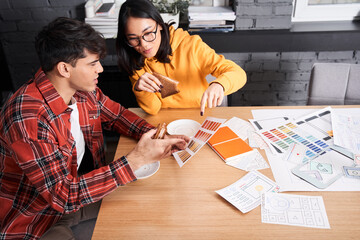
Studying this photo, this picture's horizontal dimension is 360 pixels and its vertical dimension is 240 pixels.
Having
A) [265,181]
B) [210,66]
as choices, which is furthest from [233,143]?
[210,66]

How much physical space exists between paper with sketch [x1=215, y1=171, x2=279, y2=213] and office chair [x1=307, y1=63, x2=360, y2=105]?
0.88 m

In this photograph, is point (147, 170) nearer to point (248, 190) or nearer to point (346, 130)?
point (248, 190)

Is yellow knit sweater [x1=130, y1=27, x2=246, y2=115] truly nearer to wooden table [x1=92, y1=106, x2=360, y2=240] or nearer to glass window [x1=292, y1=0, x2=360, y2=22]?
wooden table [x1=92, y1=106, x2=360, y2=240]

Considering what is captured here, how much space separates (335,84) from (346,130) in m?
0.45

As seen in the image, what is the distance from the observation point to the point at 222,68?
1658mm

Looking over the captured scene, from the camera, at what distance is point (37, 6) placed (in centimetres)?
248

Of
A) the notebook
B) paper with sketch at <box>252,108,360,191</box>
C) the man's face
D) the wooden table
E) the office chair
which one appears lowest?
the wooden table

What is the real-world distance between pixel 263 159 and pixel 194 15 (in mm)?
1471

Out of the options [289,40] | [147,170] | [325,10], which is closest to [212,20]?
[289,40]

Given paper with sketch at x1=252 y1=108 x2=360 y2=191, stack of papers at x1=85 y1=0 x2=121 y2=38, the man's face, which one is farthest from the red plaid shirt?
stack of papers at x1=85 y1=0 x2=121 y2=38

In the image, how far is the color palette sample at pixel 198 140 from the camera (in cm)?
128

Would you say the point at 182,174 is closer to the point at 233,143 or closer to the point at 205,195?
the point at 205,195

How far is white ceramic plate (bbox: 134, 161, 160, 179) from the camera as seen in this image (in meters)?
1.24

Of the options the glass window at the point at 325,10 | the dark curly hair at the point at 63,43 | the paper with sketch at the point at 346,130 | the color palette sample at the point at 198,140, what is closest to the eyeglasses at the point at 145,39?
the dark curly hair at the point at 63,43
